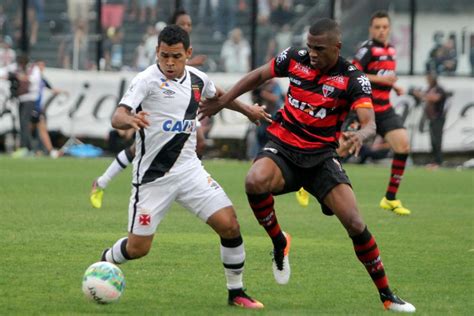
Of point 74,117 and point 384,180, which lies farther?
point 74,117

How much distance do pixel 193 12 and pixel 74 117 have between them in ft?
13.1

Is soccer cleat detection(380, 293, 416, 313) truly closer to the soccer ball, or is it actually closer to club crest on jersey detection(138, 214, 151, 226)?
club crest on jersey detection(138, 214, 151, 226)

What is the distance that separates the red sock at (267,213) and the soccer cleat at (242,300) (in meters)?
0.89

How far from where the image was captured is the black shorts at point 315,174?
8.84 metres

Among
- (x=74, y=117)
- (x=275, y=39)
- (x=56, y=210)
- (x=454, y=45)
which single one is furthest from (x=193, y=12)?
(x=56, y=210)

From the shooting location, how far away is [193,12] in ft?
95.0

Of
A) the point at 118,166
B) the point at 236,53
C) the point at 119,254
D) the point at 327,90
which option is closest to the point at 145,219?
the point at 119,254

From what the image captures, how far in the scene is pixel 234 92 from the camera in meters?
9.41

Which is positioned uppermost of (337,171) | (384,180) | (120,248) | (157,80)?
(157,80)

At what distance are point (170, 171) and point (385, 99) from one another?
25.1ft

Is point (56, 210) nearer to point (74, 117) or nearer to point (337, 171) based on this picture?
point (337, 171)

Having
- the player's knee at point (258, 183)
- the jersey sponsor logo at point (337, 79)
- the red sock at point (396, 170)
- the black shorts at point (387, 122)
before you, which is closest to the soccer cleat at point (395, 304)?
the player's knee at point (258, 183)

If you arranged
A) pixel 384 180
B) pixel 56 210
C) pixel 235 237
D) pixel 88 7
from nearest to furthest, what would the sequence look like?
pixel 235 237, pixel 56 210, pixel 384 180, pixel 88 7

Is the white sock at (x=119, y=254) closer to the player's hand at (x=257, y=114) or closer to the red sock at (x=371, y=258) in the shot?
the player's hand at (x=257, y=114)
